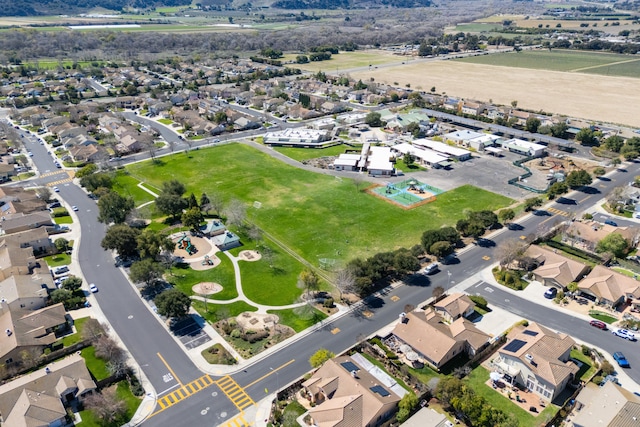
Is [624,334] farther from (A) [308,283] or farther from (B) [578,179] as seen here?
(B) [578,179]

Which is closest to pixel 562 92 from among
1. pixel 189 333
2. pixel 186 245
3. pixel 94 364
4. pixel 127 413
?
pixel 186 245

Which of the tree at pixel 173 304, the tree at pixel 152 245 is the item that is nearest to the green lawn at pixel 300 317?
the tree at pixel 173 304

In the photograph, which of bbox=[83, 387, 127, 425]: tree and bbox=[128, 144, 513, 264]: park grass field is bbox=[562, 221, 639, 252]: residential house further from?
bbox=[83, 387, 127, 425]: tree

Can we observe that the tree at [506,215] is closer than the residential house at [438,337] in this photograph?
No

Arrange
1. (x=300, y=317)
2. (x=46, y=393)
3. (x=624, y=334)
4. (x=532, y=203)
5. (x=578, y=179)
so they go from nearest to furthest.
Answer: (x=46, y=393)
(x=624, y=334)
(x=300, y=317)
(x=532, y=203)
(x=578, y=179)

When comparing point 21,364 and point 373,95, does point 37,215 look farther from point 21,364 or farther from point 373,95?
point 373,95

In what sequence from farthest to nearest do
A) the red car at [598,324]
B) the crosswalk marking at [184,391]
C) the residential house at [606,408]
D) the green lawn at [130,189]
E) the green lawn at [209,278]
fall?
the green lawn at [130,189]
the green lawn at [209,278]
the red car at [598,324]
the crosswalk marking at [184,391]
the residential house at [606,408]

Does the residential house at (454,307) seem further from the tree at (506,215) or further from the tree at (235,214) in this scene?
the tree at (235,214)
